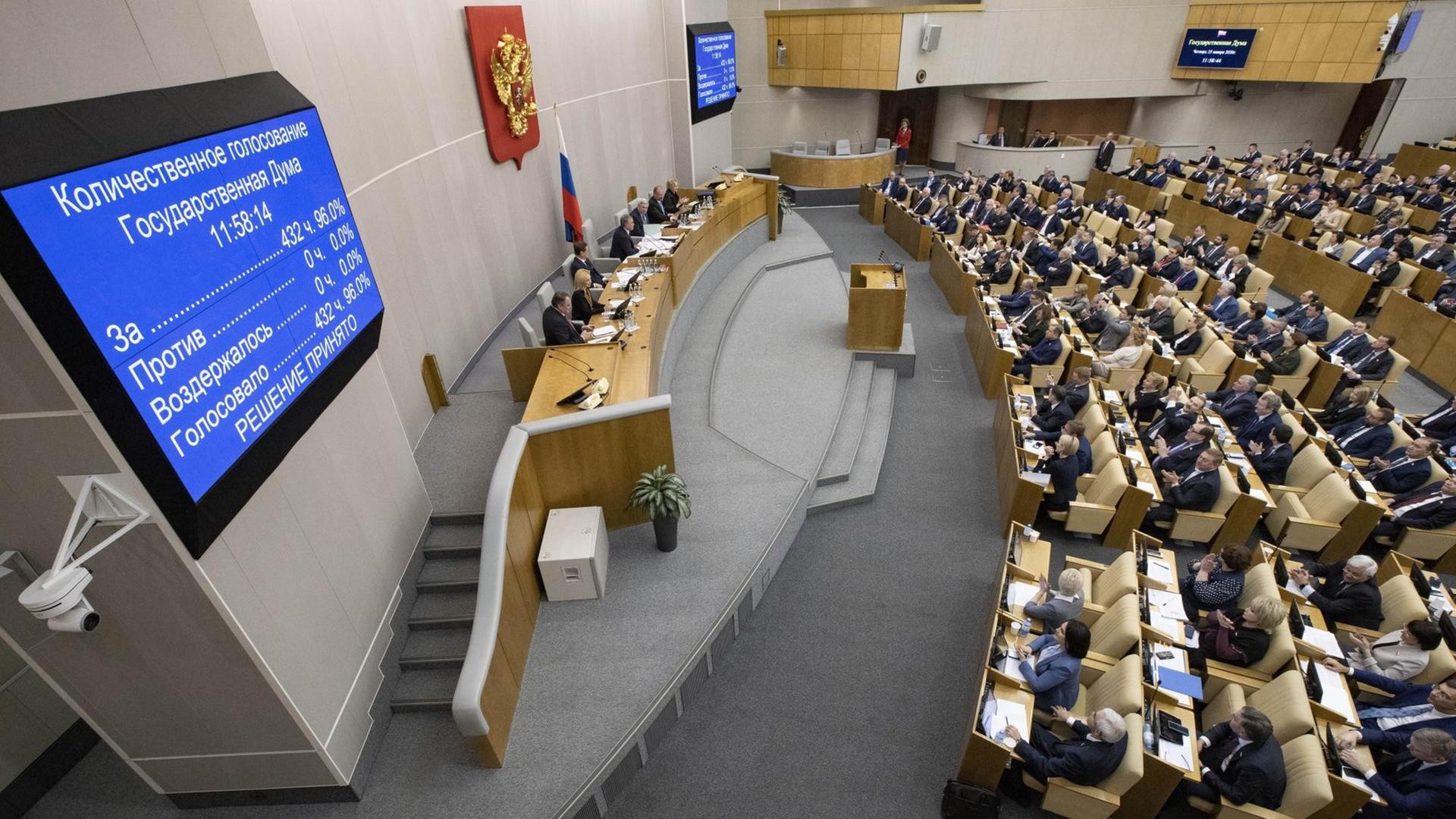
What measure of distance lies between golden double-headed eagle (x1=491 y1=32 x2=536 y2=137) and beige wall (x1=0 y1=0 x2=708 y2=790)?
39 cm

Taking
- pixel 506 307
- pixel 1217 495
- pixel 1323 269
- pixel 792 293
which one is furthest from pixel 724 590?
pixel 1323 269

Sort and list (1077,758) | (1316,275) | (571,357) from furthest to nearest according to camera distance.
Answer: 1. (1316,275)
2. (571,357)
3. (1077,758)

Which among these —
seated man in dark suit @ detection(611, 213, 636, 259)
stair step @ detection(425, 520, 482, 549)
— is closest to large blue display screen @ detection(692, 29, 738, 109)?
seated man in dark suit @ detection(611, 213, 636, 259)

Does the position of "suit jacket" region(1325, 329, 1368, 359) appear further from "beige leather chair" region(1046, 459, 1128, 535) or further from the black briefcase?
the black briefcase

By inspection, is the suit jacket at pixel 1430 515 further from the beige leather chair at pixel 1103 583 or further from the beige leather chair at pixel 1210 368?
the beige leather chair at pixel 1103 583

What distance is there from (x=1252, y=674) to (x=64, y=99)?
6707 millimetres

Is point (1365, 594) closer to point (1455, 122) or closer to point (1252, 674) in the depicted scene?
point (1252, 674)

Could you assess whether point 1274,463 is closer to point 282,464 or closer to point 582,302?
point 582,302

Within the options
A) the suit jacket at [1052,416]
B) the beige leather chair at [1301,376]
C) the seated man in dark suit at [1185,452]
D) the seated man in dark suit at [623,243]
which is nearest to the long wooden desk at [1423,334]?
the beige leather chair at [1301,376]

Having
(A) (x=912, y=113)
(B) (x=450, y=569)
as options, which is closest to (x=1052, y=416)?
(B) (x=450, y=569)

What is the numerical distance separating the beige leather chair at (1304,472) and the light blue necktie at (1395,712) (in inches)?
83.7

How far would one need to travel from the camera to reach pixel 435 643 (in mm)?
4426

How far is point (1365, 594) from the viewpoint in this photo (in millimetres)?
4527

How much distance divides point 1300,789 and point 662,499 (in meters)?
4.01
